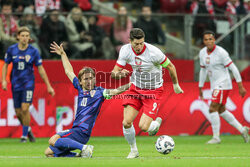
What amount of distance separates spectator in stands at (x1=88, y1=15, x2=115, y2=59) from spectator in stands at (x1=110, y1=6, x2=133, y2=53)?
0.57ft

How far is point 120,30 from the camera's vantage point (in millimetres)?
15695

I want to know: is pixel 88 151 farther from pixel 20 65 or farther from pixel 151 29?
pixel 151 29

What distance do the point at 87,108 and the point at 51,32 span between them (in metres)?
7.00

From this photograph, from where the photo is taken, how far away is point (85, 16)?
1573cm

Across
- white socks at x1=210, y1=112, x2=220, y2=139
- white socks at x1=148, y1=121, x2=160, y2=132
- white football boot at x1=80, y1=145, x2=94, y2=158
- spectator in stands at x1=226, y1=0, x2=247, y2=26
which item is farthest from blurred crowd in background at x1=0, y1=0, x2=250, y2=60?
white football boot at x1=80, y1=145, x2=94, y2=158

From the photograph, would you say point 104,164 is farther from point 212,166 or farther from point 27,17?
point 27,17

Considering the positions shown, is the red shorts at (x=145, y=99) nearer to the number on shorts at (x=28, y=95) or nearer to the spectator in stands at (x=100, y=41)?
the number on shorts at (x=28, y=95)

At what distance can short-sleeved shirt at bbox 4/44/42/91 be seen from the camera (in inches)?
500

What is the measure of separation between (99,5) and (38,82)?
3.88m

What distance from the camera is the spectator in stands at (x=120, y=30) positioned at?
15.7m

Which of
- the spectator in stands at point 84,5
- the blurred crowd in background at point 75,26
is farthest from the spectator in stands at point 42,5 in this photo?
the spectator in stands at point 84,5

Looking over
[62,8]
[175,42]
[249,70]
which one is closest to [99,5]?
[62,8]

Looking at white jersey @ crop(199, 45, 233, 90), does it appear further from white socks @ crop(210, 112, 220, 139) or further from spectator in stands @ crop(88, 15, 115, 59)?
spectator in stands @ crop(88, 15, 115, 59)

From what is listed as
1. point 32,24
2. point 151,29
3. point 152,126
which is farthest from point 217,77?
point 32,24
